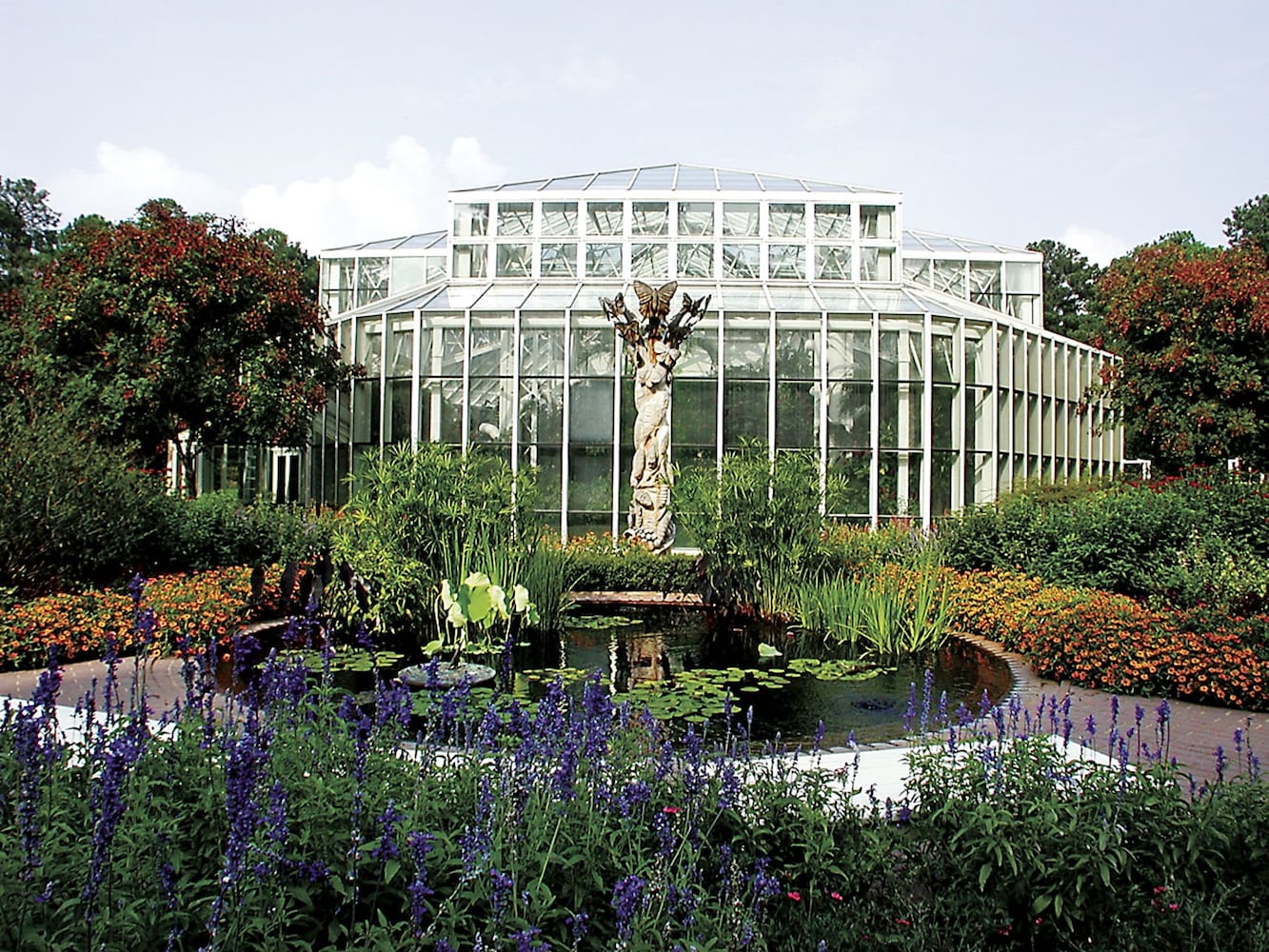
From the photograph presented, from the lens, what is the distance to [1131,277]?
62.8ft

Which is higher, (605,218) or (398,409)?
(605,218)

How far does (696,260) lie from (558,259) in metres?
2.80

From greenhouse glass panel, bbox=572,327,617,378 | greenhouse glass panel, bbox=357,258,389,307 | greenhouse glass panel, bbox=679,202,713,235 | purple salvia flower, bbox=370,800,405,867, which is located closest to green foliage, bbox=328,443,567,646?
purple salvia flower, bbox=370,800,405,867

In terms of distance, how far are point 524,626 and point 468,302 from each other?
419 inches

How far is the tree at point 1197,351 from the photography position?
17.9 metres

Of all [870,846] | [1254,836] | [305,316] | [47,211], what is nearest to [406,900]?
[870,846]

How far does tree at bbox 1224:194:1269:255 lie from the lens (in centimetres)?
4070

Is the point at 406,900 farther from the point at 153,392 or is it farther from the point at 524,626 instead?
the point at 153,392

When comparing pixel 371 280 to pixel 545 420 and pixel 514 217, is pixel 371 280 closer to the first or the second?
Answer: pixel 514 217

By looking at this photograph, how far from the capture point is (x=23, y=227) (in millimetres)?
36906

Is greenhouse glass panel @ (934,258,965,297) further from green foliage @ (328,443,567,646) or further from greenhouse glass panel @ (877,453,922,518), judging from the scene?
green foliage @ (328,443,567,646)

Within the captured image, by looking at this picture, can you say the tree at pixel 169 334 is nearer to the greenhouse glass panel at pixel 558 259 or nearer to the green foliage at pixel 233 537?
the green foliage at pixel 233 537

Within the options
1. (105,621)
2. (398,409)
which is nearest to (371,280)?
(398,409)

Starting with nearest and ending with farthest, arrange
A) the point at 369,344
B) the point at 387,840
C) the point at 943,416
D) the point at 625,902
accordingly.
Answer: the point at 625,902 < the point at 387,840 < the point at 943,416 < the point at 369,344
